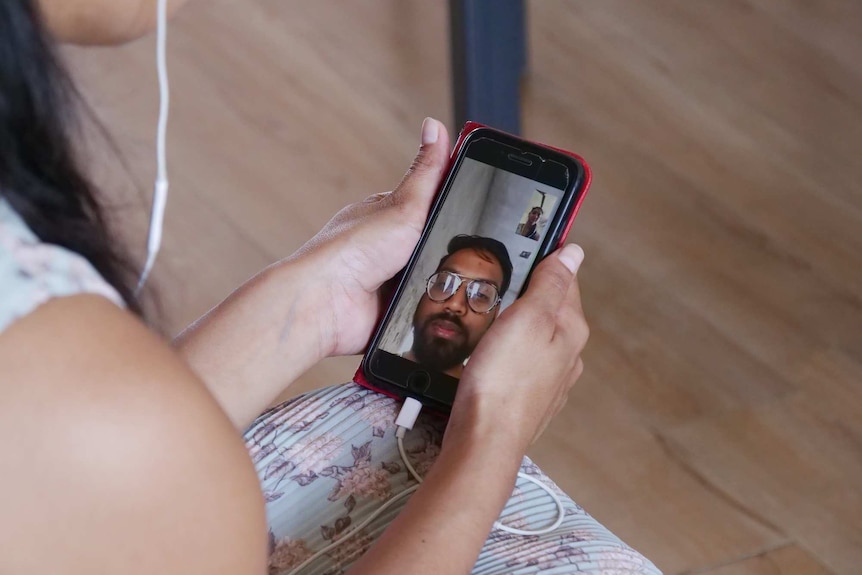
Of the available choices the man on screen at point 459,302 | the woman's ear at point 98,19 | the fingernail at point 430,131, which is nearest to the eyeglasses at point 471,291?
the man on screen at point 459,302

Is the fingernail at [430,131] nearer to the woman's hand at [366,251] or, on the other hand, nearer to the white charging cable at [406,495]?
the woman's hand at [366,251]

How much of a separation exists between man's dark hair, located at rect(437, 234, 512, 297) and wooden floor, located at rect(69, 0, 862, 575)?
0.37 metres

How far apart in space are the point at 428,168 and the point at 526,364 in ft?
0.58

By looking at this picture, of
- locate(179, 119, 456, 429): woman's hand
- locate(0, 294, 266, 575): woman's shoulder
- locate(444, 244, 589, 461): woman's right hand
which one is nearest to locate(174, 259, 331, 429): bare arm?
locate(179, 119, 456, 429): woman's hand

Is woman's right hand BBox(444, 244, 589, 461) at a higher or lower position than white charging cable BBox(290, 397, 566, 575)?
higher

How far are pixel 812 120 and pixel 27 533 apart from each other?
1.34 meters

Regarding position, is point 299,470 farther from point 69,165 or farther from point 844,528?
point 844,528

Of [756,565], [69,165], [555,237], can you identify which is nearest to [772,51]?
[756,565]

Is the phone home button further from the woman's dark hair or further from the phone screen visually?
the woman's dark hair

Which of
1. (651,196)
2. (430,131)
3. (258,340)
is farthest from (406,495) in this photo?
(651,196)

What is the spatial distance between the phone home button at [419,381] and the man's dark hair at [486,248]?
0.08 meters

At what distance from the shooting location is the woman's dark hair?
1.20 feet

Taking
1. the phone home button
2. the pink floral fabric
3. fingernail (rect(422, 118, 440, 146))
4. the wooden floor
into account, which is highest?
the pink floral fabric

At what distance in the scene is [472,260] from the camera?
0.69 meters
